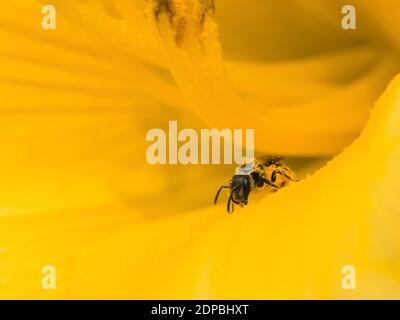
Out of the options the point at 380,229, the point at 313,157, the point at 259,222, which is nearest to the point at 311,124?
the point at 313,157

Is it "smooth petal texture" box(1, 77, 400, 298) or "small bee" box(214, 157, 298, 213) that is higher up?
"small bee" box(214, 157, 298, 213)

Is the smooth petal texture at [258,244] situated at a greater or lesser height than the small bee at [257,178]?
lesser

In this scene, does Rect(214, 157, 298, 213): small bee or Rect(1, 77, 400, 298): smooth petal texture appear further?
Rect(214, 157, 298, 213): small bee

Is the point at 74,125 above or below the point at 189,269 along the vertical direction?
above

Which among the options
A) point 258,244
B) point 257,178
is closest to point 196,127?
point 257,178

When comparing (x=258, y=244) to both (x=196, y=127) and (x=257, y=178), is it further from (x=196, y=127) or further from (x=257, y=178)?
(x=196, y=127)

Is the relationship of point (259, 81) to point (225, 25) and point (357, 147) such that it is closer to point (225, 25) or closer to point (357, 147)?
point (225, 25)
